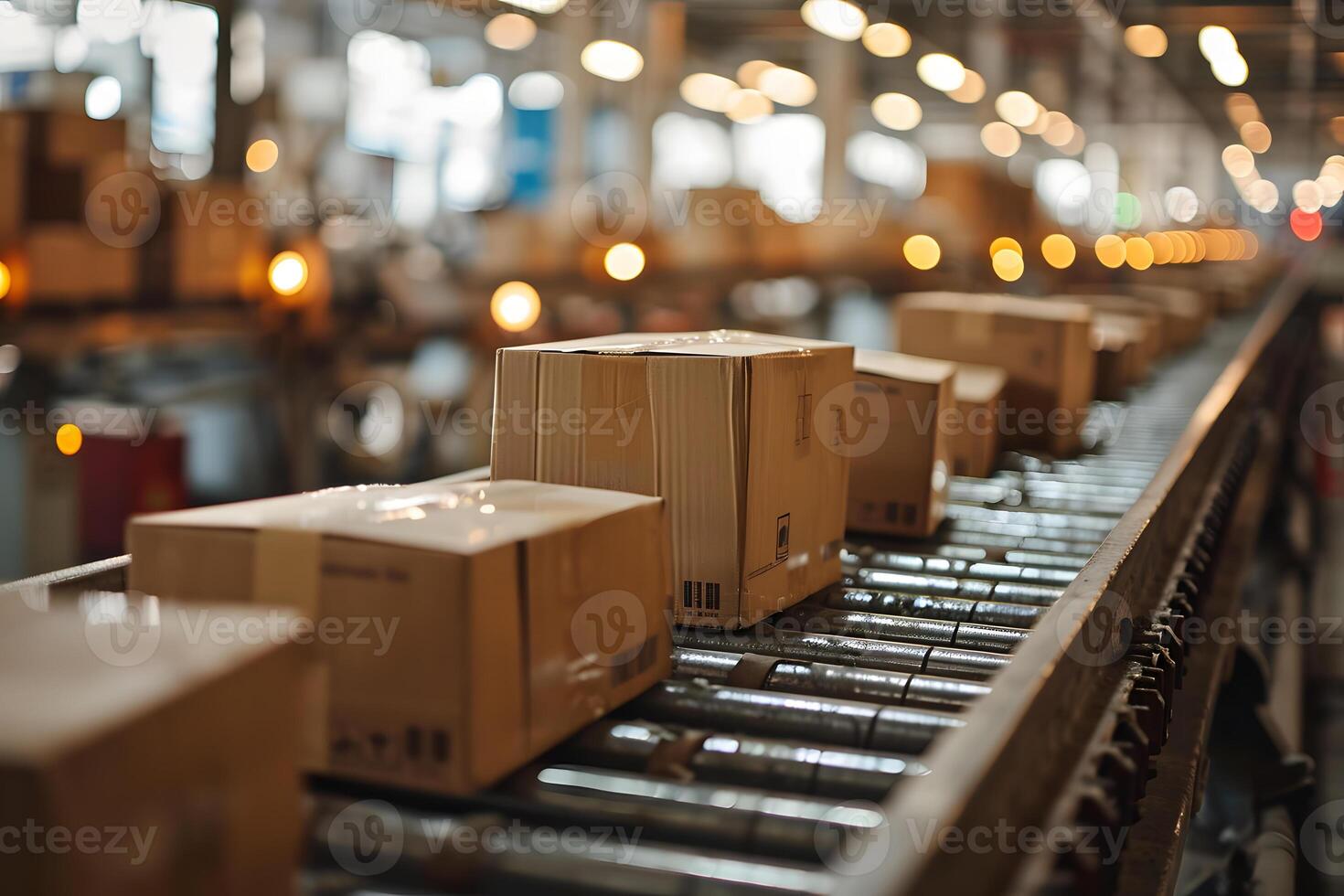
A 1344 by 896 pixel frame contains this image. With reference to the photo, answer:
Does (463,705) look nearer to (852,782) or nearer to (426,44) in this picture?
(852,782)

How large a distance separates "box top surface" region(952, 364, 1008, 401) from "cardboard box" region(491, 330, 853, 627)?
163cm

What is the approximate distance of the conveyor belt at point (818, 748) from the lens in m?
1.44

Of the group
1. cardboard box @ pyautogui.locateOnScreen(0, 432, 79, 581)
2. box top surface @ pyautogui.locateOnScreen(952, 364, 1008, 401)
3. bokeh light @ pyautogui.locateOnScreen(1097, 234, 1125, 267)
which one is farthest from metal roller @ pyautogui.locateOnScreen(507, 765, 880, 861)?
bokeh light @ pyautogui.locateOnScreen(1097, 234, 1125, 267)

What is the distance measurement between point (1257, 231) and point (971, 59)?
1149 inches

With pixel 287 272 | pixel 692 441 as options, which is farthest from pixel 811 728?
pixel 287 272

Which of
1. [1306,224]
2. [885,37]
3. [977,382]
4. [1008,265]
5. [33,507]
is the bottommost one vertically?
[33,507]

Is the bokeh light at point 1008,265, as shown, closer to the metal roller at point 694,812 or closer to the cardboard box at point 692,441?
the cardboard box at point 692,441

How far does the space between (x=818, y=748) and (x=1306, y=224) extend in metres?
44.8

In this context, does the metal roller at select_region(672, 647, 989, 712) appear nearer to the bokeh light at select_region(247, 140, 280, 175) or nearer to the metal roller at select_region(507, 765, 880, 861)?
Result: the metal roller at select_region(507, 765, 880, 861)

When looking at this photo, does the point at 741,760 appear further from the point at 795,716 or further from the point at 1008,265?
the point at 1008,265

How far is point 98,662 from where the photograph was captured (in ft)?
3.85

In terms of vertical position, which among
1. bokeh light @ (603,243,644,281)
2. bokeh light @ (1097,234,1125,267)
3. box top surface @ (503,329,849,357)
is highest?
bokeh light @ (1097,234,1125,267)

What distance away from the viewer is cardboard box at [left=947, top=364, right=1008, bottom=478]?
4.11m

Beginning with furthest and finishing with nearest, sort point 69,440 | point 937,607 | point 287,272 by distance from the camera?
point 287,272
point 69,440
point 937,607
